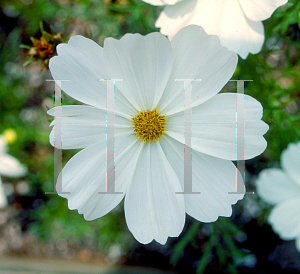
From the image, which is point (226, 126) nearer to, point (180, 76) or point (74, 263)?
point (180, 76)

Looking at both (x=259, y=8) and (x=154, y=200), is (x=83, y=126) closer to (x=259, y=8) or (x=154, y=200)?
(x=154, y=200)

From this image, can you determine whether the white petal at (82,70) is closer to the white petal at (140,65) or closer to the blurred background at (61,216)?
the white petal at (140,65)

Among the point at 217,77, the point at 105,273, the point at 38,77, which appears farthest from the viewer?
the point at 38,77

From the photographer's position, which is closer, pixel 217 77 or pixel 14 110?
pixel 217 77

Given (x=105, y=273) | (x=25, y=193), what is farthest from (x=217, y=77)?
(x=25, y=193)

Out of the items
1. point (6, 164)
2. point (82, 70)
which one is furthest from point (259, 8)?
point (6, 164)

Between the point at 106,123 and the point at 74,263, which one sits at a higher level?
the point at 106,123

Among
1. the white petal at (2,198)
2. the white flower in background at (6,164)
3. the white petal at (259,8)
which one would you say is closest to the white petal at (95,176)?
the white petal at (259,8)
